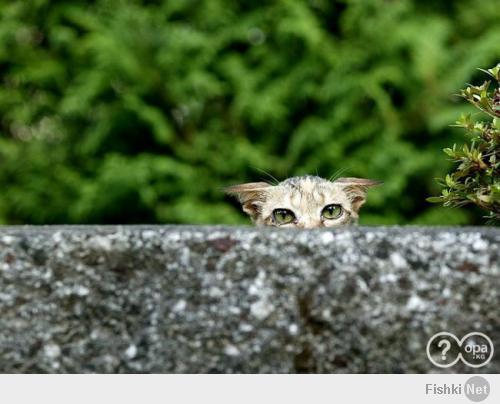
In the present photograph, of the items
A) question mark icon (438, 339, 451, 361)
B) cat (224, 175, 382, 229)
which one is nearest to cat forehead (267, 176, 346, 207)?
cat (224, 175, 382, 229)

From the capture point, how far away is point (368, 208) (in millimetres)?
4719

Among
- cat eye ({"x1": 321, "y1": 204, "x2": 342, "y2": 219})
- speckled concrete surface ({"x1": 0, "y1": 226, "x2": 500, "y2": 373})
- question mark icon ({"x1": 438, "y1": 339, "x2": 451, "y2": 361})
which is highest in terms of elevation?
cat eye ({"x1": 321, "y1": 204, "x2": 342, "y2": 219})

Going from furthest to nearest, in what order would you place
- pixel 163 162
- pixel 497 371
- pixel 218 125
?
pixel 218 125 < pixel 163 162 < pixel 497 371

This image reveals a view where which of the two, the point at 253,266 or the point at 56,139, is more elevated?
A: the point at 56,139

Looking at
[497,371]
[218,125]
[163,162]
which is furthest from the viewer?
[218,125]

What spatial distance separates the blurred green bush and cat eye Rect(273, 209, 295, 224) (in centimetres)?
173

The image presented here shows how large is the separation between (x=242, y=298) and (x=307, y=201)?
3.61ft

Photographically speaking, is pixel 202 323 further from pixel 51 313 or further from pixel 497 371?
pixel 497 371

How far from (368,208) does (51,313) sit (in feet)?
10.6

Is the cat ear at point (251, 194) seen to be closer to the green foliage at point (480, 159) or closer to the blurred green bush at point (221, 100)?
the green foliage at point (480, 159)

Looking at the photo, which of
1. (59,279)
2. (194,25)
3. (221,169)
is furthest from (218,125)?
(59,279)

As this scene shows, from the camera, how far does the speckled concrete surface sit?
1.67 meters

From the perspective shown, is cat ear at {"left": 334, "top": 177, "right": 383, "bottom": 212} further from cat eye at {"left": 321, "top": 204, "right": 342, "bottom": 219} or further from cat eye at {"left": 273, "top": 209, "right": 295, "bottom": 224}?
cat eye at {"left": 273, "top": 209, "right": 295, "bottom": 224}

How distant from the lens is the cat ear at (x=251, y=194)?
9.44ft
